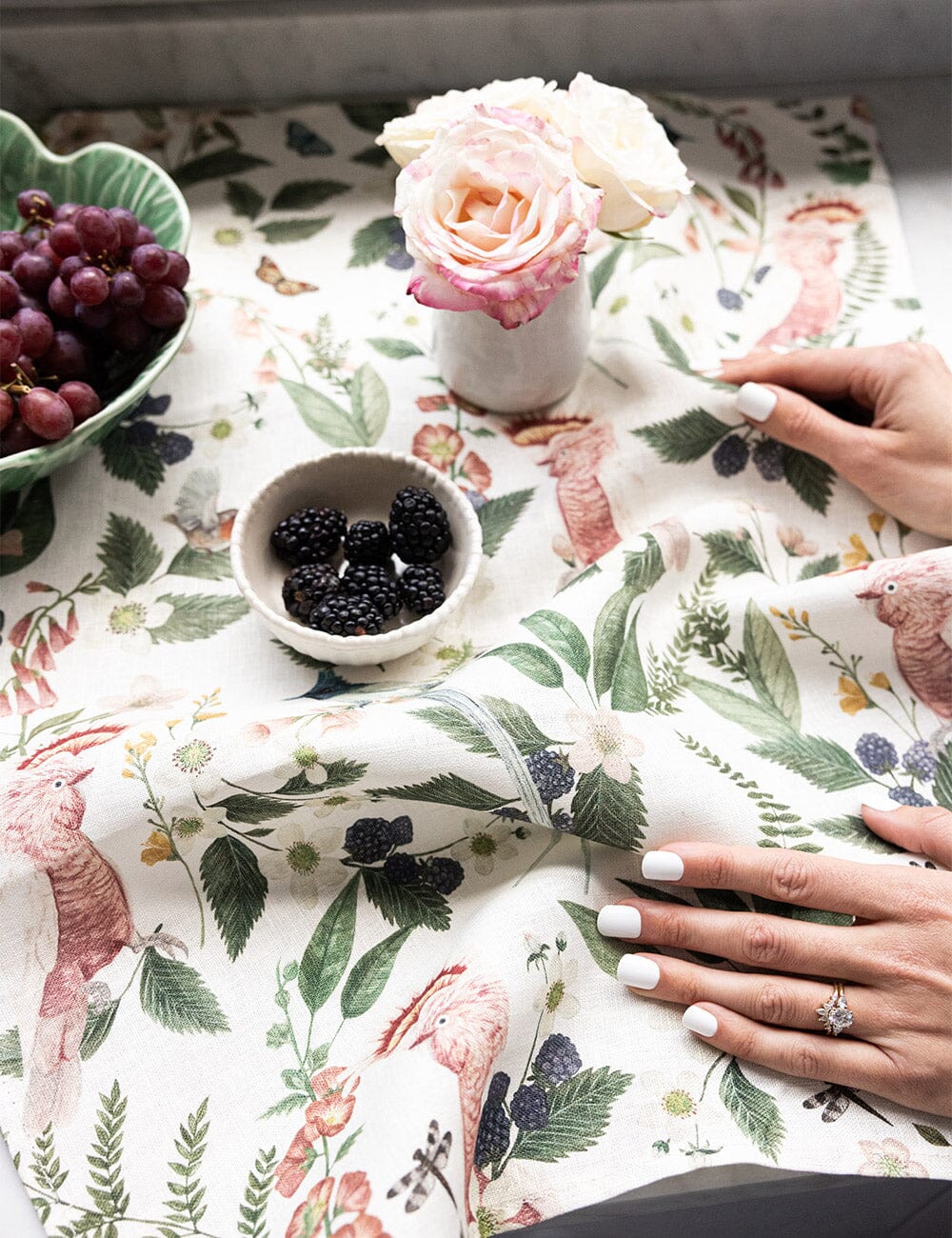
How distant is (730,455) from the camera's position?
950 millimetres

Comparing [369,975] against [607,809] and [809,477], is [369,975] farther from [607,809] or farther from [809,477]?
[809,477]

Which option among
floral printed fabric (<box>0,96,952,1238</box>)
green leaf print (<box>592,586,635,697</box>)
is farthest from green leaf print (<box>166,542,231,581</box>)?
green leaf print (<box>592,586,635,697</box>)

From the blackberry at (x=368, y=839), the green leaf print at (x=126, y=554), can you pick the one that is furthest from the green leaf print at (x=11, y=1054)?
the green leaf print at (x=126, y=554)

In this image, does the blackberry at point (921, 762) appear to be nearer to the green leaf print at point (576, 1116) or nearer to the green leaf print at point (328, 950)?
the green leaf print at point (576, 1116)

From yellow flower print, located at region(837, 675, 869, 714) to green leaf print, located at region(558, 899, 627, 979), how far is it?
279mm

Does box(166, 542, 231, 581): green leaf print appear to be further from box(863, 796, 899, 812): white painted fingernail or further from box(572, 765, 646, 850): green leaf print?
box(863, 796, 899, 812): white painted fingernail

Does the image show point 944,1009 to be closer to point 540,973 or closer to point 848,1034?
point 848,1034

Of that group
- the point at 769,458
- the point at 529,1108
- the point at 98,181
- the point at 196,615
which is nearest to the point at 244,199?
the point at 98,181

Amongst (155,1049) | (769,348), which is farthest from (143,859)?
(769,348)

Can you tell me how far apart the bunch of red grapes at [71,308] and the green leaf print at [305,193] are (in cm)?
26

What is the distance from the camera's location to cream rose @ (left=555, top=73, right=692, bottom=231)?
2.66ft

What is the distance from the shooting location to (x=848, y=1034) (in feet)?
2.34

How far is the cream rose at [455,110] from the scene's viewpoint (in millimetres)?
823

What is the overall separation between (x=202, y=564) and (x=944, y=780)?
2.09ft
